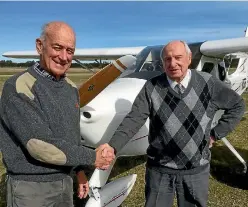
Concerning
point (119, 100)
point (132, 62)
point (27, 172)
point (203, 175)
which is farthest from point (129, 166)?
point (27, 172)

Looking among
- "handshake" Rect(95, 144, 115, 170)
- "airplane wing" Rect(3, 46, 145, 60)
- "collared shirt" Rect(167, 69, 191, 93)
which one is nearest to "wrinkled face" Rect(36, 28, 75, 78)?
"handshake" Rect(95, 144, 115, 170)

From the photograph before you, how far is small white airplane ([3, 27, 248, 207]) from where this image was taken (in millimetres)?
2951

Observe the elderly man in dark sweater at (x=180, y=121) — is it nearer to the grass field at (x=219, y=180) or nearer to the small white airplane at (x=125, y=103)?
the small white airplane at (x=125, y=103)

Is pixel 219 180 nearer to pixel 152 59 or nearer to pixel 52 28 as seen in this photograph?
pixel 152 59

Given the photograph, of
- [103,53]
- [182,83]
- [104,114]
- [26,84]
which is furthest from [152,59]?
[103,53]

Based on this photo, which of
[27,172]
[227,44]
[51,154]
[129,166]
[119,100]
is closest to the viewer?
[51,154]

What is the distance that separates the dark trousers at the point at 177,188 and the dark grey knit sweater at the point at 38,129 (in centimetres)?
88

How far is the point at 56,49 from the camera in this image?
169 cm

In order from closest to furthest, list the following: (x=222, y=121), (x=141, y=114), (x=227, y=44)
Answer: (x=141, y=114)
(x=222, y=121)
(x=227, y=44)

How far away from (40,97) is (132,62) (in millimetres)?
2823

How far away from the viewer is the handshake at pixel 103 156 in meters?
1.83

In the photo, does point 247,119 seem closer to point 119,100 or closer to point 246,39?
point 246,39

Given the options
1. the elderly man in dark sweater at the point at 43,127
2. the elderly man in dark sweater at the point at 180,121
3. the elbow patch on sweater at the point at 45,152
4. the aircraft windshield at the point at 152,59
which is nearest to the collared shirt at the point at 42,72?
the elderly man in dark sweater at the point at 43,127

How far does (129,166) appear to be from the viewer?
5.84 metres
